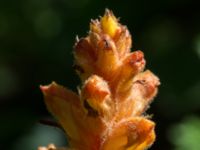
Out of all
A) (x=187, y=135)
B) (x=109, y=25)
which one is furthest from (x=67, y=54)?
(x=109, y=25)

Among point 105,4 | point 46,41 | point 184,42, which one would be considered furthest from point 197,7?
point 46,41

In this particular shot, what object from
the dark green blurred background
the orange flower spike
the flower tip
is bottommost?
the orange flower spike

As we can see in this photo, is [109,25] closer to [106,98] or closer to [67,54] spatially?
[106,98]

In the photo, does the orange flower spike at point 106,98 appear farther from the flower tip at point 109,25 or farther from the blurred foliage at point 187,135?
the blurred foliage at point 187,135

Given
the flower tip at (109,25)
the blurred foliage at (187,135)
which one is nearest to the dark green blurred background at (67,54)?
the blurred foliage at (187,135)

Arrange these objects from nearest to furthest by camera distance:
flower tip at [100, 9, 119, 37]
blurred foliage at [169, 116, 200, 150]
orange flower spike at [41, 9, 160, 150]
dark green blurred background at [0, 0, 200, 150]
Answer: orange flower spike at [41, 9, 160, 150]
flower tip at [100, 9, 119, 37]
blurred foliage at [169, 116, 200, 150]
dark green blurred background at [0, 0, 200, 150]

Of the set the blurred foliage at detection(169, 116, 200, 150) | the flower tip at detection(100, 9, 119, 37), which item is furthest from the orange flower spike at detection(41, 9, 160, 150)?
the blurred foliage at detection(169, 116, 200, 150)

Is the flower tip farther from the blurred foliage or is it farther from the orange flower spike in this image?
the blurred foliage

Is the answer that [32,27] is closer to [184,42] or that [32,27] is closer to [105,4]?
[105,4]
